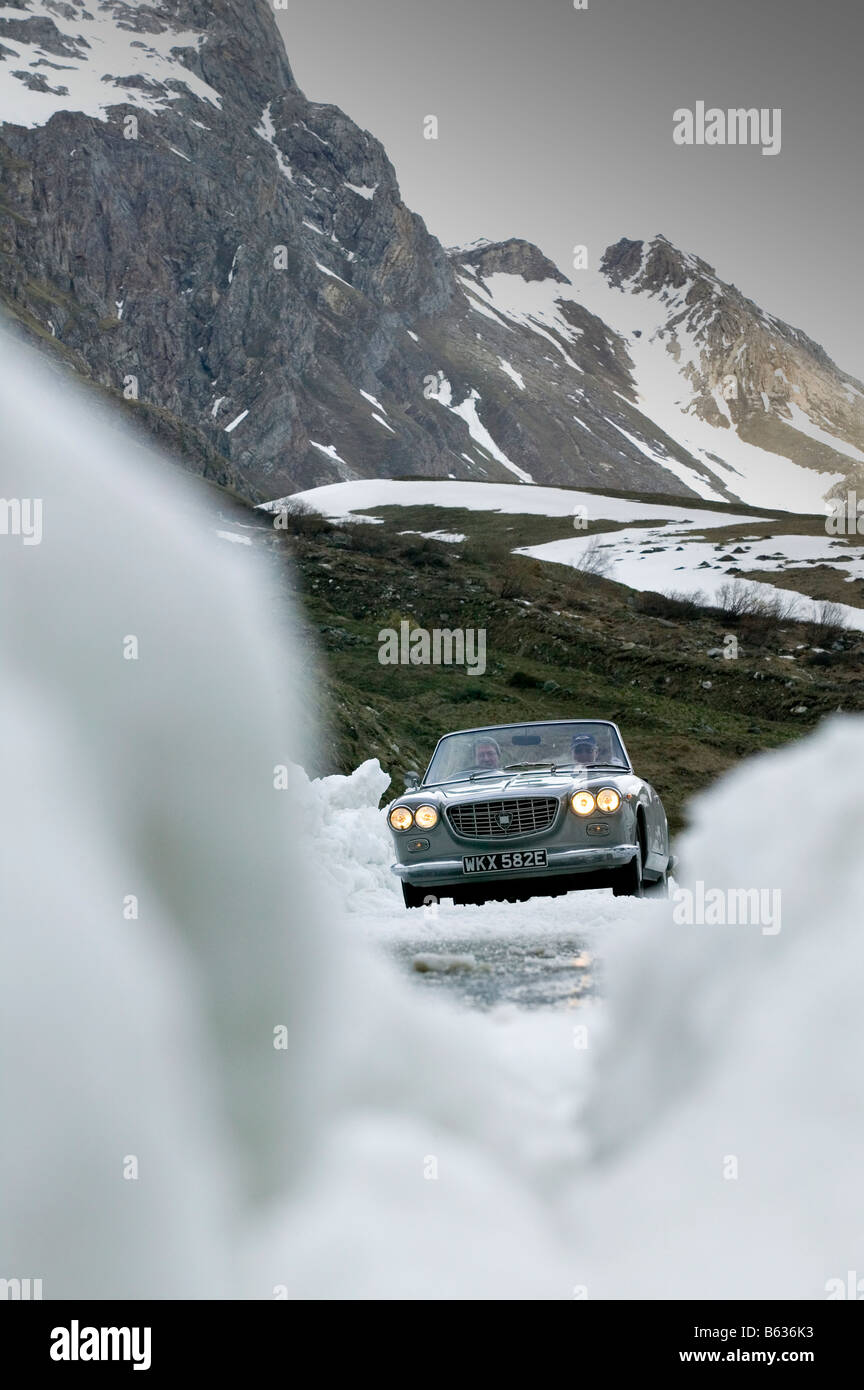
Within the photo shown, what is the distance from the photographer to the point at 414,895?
10203 millimetres

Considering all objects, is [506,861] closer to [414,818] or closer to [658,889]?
[414,818]

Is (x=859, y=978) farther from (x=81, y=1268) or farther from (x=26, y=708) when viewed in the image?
(x=26, y=708)

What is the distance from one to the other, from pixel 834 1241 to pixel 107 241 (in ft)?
600

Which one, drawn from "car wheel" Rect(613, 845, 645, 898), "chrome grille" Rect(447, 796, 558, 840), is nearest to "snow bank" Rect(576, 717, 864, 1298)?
"chrome grille" Rect(447, 796, 558, 840)

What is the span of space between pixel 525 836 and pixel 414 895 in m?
1.09

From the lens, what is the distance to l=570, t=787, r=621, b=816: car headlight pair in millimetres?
9688

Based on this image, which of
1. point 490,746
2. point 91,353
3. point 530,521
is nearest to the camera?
point 490,746

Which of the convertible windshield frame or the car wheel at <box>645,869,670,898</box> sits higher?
the convertible windshield frame

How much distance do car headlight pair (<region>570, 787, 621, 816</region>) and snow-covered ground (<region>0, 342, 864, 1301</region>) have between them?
283 cm

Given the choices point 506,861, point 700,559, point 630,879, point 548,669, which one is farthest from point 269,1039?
point 700,559

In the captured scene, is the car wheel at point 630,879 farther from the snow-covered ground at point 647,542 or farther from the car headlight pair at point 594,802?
the snow-covered ground at point 647,542

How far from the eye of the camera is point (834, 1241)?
10.6 feet

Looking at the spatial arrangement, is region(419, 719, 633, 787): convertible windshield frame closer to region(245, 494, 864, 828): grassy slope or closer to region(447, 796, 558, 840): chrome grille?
region(447, 796, 558, 840): chrome grille

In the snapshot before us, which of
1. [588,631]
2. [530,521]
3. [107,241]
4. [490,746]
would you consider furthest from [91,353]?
[490,746]
